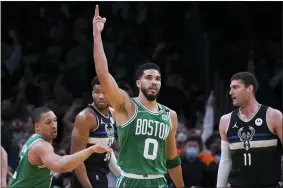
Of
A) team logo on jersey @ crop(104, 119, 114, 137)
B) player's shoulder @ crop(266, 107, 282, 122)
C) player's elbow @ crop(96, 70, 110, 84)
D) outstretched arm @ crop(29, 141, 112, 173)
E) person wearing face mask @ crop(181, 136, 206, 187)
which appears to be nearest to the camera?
outstretched arm @ crop(29, 141, 112, 173)

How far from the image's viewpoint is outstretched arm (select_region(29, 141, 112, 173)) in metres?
6.84

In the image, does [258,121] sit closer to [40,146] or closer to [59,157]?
[59,157]

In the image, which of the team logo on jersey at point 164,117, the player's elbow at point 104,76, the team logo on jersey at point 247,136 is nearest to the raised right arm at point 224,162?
the team logo on jersey at point 247,136

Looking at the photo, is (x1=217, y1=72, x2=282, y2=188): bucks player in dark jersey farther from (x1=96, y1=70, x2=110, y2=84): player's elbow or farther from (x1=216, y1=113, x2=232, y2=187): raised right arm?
(x1=96, y1=70, x2=110, y2=84): player's elbow

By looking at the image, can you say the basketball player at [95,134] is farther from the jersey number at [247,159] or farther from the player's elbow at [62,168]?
the player's elbow at [62,168]

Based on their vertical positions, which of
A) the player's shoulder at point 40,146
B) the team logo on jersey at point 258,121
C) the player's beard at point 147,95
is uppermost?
the player's beard at point 147,95

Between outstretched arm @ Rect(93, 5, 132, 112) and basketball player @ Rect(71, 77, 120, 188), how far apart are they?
176 centimetres

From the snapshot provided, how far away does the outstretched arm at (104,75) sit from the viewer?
7.35m

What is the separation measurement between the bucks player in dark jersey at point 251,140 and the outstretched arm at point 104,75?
1.62 meters

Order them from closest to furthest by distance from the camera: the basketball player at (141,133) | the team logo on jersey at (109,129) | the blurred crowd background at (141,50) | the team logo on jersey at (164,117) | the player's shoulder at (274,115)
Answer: the basketball player at (141,133) → the team logo on jersey at (164,117) → the player's shoulder at (274,115) → the team logo on jersey at (109,129) → the blurred crowd background at (141,50)

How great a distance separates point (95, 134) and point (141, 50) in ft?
20.0

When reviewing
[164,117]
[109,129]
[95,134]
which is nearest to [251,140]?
[164,117]

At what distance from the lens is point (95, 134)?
9359mm

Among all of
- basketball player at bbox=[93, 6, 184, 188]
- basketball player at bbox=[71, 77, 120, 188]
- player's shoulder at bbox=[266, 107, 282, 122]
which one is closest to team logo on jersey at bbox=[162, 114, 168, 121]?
basketball player at bbox=[93, 6, 184, 188]
